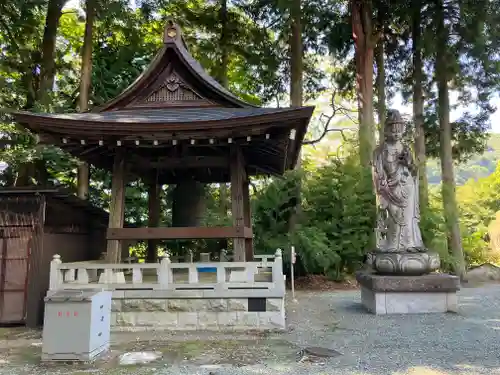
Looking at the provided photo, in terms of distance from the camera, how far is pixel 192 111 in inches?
333

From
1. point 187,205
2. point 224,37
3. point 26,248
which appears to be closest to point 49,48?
point 224,37

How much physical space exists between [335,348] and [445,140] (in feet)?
43.7

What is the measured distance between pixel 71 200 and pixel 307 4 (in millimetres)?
13701

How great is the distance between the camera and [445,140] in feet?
54.3

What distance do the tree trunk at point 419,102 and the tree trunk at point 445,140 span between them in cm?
70

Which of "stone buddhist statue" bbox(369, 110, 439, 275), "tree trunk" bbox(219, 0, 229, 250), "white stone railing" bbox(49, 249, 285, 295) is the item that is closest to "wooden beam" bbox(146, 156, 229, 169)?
"white stone railing" bbox(49, 249, 285, 295)

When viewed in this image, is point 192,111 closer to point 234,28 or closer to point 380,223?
point 380,223

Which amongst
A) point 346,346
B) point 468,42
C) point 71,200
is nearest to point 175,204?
point 71,200

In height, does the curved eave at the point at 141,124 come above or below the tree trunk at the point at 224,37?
below

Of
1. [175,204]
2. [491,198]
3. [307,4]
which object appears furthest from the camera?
[491,198]

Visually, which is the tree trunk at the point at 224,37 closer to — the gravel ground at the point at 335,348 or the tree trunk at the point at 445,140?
the tree trunk at the point at 445,140

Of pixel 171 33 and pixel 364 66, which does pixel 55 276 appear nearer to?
pixel 171 33

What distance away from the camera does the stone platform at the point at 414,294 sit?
8.16 meters

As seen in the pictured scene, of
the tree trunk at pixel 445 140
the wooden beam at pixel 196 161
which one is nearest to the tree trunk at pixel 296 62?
the tree trunk at pixel 445 140
